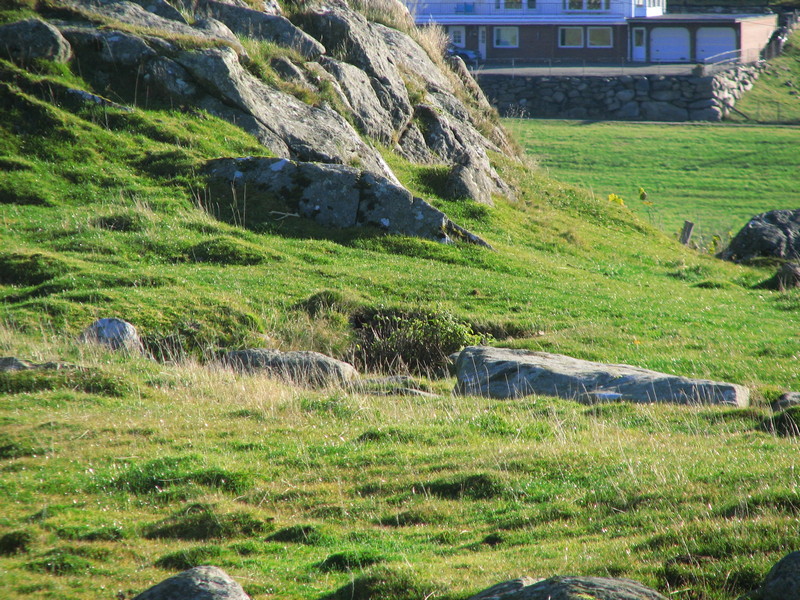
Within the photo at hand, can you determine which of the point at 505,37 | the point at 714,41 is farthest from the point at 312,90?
the point at 714,41

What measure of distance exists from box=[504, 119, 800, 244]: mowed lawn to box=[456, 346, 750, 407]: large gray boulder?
24636mm

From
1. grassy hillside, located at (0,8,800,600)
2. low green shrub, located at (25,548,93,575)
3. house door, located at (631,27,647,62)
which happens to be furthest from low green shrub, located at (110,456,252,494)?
house door, located at (631,27,647,62)

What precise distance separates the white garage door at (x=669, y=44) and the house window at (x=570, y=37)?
24.7ft

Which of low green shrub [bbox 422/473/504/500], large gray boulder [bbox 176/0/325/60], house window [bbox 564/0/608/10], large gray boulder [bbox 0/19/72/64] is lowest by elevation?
low green shrub [bbox 422/473/504/500]

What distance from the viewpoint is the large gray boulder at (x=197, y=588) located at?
5.42 m

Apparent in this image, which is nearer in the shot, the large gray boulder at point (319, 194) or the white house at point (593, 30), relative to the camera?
the large gray boulder at point (319, 194)

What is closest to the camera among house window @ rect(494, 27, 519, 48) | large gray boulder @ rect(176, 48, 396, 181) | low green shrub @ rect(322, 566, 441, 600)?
low green shrub @ rect(322, 566, 441, 600)

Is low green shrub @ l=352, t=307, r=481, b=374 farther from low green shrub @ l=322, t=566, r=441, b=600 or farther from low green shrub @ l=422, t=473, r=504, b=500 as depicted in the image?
low green shrub @ l=322, t=566, r=441, b=600

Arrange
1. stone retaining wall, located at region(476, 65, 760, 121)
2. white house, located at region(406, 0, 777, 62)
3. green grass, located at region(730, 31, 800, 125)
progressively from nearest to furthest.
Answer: green grass, located at region(730, 31, 800, 125), stone retaining wall, located at region(476, 65, 760, 121), white house, located at region(406, 0, 777, 62)

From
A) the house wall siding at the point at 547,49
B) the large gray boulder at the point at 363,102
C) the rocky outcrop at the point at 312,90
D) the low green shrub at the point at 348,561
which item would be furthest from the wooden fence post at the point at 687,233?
the house wall siding at the point at 547,49

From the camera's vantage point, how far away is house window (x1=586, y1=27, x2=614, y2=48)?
89500mm

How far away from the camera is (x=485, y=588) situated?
602 centimetres

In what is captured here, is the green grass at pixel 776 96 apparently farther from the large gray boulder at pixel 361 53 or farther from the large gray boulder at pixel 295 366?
the large gray boulder at pixel 295 366

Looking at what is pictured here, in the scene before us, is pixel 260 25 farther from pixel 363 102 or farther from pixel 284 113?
pixel 284 113
